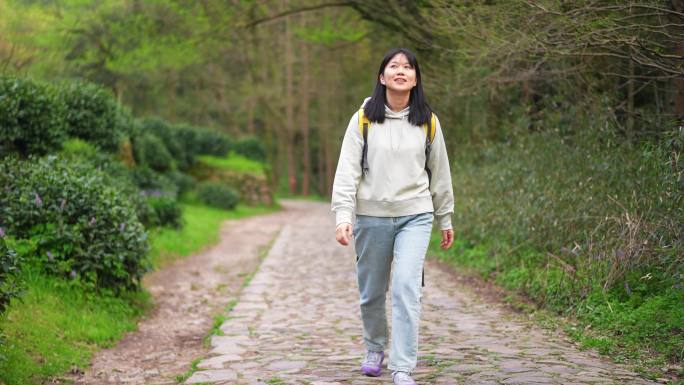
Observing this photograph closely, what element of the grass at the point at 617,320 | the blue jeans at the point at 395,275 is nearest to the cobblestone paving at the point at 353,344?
the grass at the point at 617,320

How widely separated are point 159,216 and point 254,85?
67.5 feet

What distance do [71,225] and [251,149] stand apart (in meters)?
25.3

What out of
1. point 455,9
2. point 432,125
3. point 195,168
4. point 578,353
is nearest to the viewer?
point 432,125

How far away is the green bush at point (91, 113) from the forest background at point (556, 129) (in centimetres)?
101

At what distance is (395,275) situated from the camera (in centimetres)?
470

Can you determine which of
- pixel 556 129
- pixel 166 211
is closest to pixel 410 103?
pixel 556 129

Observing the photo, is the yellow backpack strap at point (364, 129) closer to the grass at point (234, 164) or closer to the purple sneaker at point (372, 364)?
the purple sneaker at point (372, 364)

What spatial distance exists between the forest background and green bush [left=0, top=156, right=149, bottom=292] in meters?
3.60

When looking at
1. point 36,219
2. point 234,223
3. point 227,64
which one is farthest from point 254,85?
point 36,219

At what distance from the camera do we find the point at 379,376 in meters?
5.14

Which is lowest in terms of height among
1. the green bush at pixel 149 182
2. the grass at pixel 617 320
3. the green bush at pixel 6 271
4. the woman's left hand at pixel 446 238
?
the grass at pixel 617 320

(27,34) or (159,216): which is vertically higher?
(27,34)

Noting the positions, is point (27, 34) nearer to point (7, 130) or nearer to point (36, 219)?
point (7, 130)

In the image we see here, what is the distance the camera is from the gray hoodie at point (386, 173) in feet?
15.6
